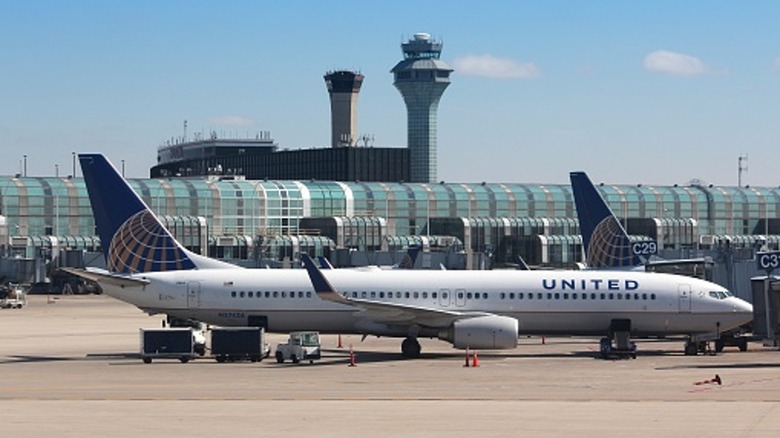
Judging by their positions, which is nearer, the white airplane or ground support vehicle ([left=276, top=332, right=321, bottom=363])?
ground support vehicle ([left=276, top=332, right=321, bottom=363])

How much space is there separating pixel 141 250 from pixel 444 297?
12.8m

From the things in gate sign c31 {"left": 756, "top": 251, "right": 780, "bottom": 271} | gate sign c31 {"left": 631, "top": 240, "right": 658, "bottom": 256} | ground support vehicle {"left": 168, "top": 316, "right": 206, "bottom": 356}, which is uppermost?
gate sign c31 {"left": 631, "top": 240, "right": 658, "bottom": 256}

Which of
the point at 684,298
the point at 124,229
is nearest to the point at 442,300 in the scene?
the point at 684,298

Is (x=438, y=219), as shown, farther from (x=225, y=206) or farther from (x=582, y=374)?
(x=582, y=374)

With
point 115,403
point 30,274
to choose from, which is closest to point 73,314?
point 30,274

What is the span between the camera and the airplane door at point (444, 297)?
5847 cm

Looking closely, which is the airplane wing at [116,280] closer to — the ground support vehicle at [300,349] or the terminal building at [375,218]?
the ground support vehicle at [300,349]

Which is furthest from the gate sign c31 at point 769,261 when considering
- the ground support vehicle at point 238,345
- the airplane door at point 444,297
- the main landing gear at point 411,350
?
the ground support vehicle at point 238,345

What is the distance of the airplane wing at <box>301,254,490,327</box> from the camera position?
179 feet

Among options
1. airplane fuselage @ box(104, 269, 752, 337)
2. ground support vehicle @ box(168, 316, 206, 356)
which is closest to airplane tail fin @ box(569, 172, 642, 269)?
airplane fuselage @ box(104, 269, 752, 337)

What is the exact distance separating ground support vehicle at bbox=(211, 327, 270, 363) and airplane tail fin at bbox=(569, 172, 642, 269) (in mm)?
28415

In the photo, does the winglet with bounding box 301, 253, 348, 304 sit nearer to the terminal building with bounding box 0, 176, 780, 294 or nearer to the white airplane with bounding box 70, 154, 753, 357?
the white airplane with bounding box 70, 154, 753, 357

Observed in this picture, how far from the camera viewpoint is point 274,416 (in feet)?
120

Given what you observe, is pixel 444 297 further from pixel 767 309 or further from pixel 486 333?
pixel 767 309
